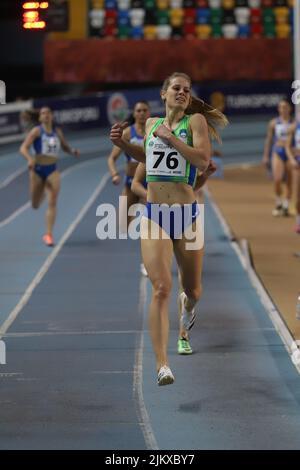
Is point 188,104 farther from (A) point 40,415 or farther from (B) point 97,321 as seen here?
(B) point 97,321

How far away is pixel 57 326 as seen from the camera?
40.8ft

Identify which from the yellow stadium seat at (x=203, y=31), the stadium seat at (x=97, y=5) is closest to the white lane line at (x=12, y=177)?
the stadium seat at (x=97, y=5)

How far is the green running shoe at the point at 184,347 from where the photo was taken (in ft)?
36.0

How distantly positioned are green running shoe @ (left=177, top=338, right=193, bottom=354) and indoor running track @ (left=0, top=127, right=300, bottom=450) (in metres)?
0.09

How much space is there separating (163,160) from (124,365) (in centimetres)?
201

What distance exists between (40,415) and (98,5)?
1505 inches

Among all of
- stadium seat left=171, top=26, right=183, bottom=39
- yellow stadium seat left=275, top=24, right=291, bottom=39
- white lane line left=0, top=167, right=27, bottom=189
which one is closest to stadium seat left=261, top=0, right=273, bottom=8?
yellow stadium seat left=275, top=24, right=291, bottom=39

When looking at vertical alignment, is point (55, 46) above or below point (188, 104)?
below

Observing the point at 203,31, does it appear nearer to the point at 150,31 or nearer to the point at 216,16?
the point at 216,16

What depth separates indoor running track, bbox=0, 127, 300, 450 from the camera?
8133mm

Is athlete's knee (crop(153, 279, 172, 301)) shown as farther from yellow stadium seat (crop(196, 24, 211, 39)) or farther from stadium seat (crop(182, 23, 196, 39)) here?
stadium seat (crop(182, 23, 196, 39))

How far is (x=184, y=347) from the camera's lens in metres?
11.0

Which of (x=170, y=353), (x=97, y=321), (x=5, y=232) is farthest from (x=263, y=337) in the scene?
(x=5, y=232)
